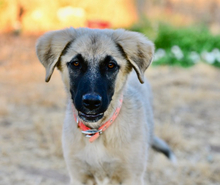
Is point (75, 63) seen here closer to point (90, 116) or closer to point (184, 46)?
point (90, 116)

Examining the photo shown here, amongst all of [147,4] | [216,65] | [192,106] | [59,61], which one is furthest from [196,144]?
[147,4]

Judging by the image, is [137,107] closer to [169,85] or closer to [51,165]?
[51,165]

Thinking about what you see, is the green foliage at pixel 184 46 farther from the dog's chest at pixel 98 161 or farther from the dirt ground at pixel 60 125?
the dog's chest at pixel 98 161

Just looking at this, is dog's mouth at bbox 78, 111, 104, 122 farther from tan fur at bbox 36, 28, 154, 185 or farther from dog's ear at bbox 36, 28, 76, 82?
dog's ear at bbox 36, 28, 76, 82

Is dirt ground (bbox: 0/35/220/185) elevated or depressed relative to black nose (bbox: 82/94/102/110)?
depressed

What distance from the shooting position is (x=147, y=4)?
13.7 m

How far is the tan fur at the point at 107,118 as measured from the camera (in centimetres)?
261

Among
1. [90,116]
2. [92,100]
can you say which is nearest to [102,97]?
[92,100]

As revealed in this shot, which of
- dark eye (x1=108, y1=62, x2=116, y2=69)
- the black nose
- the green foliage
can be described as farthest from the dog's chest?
the green foliage

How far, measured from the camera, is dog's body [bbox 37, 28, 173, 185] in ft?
8.21

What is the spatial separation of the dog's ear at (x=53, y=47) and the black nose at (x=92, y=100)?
467 mm

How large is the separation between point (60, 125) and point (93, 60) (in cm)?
242

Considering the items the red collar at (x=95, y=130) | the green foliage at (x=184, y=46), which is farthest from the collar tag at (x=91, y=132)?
the green foliage at (x=184, y=46)

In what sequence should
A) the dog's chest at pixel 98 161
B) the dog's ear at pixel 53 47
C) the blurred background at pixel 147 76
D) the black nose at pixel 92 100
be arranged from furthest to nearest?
the blurred background at pixel 147 76, the dog's chest at pixel 98 161, the dog's ear at pixel 53 47, the black nose at pixel 92 100
